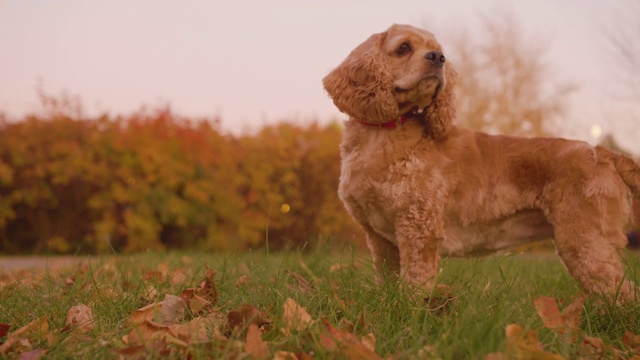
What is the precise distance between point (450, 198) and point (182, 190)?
7.27 meters

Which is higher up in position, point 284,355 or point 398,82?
point 398,82

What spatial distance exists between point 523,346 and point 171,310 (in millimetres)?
1555

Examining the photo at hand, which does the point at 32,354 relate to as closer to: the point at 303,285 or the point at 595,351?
the point at 303,285

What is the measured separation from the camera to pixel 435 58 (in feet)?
12.3

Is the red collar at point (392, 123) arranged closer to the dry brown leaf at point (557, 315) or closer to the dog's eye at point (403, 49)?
the dog's eye at point (403, 49)

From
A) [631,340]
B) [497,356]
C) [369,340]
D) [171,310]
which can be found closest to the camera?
[497,356]

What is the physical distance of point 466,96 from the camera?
821 inches

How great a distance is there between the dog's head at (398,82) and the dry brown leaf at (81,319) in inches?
84.2

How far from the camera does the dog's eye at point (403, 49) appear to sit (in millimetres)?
3947

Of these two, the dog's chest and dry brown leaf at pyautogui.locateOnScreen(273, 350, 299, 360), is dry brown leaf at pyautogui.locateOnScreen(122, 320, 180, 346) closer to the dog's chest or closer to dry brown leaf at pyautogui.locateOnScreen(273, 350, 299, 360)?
dry brown leaf at pyautogui.locateOnScreen(273, 350, 299, 360)

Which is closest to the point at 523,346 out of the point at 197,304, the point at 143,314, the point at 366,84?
the point at 197,304

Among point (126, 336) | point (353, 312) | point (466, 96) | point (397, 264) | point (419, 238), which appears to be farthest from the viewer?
point (466, 96)

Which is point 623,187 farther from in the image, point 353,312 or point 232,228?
point 232,228

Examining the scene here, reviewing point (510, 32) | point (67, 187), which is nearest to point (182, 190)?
point (67, 187)
